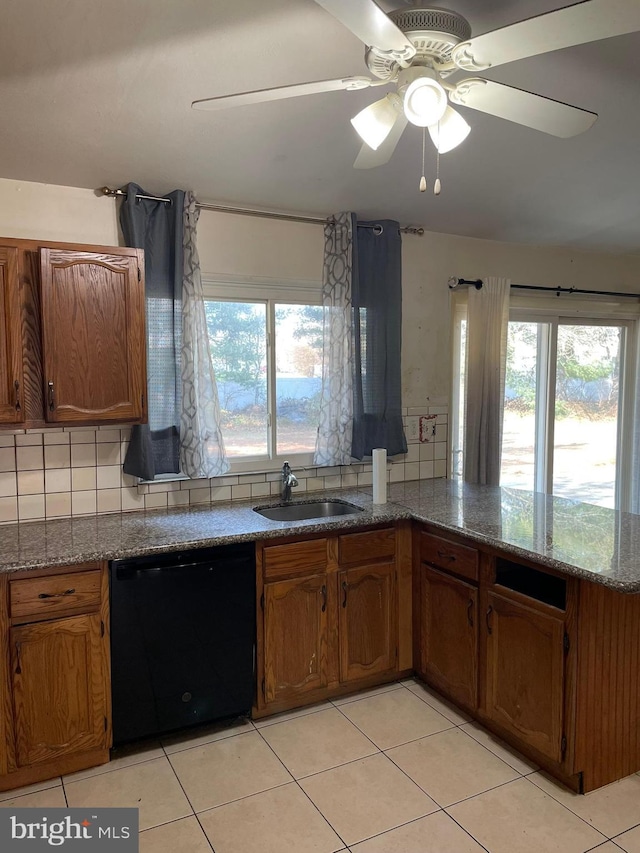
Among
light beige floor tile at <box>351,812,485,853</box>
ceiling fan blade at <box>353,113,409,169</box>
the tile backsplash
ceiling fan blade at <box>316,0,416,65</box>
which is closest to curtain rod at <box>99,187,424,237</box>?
the tile backsplash

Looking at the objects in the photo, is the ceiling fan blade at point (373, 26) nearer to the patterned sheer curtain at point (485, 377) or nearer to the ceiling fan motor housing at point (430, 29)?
the ceiling fan motor housing at point (430, 29)

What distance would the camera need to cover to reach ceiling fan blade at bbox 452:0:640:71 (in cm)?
114

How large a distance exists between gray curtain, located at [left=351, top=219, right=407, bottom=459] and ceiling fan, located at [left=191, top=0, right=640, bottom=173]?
5.19 feet

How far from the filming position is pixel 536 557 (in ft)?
7.14

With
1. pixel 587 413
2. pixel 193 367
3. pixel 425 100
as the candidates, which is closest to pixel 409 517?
pixel 193 367

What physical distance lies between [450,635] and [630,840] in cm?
97

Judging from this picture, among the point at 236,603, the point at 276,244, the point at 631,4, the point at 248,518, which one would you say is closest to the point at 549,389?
the point at 276,244

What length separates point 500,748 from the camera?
247 centimetres

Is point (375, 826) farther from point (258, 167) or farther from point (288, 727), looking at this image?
point (258, 167)

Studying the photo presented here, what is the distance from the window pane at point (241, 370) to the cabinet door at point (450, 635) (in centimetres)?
112

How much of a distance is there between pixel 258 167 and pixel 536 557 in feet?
6.23

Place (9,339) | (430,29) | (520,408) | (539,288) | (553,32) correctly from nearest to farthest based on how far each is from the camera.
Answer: (553,32), (430,29), (9,339), (539,288), (520,408)

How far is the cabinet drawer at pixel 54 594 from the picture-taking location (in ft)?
7.14

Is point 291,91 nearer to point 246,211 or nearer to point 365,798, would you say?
point 246,211
